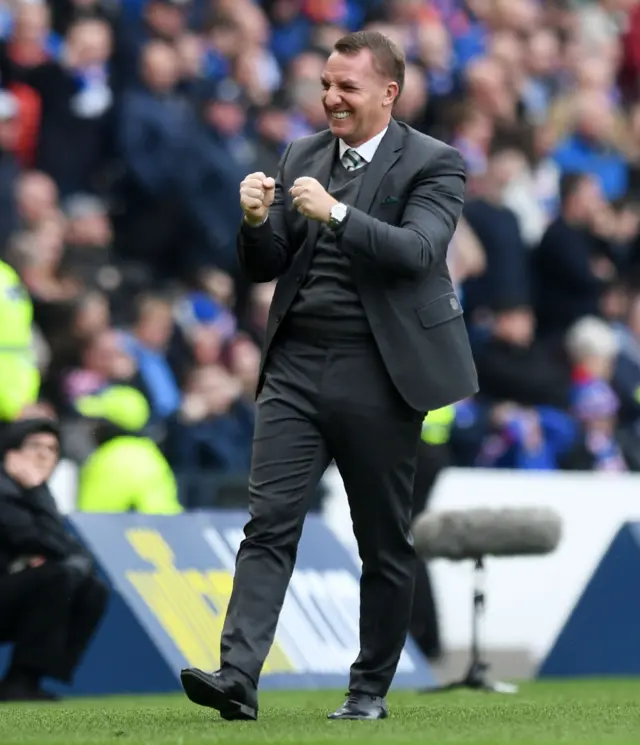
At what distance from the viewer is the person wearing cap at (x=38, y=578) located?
9.35m

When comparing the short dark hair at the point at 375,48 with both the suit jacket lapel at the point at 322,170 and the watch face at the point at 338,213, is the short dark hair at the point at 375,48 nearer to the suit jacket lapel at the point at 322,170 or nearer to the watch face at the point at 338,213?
the suit jacket lapel at the point at 322,170

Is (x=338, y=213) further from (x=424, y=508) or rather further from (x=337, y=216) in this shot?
(x=424, y=508)

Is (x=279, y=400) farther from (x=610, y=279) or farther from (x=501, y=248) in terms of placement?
(x=610, y=279)

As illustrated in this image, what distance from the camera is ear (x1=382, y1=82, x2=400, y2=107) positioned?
23.1 feet

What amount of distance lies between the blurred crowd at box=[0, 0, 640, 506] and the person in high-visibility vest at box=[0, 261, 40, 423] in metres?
0.86

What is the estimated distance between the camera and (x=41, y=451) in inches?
380

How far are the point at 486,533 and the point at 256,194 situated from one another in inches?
160

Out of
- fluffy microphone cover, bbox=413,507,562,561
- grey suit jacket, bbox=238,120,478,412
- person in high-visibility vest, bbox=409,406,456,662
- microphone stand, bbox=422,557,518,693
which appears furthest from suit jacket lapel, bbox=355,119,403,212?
person in high-visibility vest, bbox=409,406,456,662

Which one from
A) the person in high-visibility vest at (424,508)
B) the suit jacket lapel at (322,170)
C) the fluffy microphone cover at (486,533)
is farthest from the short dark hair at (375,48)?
the person in high-visibility vest at (424,508)

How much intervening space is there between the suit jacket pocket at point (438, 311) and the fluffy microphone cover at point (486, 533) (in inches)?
138

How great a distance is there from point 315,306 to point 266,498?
0.67m

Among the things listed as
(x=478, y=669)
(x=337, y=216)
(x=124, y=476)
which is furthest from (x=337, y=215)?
(x=124, y=476)

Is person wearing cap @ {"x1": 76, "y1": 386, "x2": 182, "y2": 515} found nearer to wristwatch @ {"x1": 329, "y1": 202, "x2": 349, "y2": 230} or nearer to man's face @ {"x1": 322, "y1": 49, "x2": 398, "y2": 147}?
man's face @ {"x1": 322, "y1": 49, "x2": 398, "y2": 147}

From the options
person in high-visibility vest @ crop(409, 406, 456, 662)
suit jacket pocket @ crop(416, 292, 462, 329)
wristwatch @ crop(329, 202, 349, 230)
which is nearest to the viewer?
wristwatch @ crop(329, 202, 349, 230)
